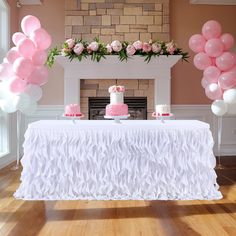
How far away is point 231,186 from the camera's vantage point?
3.75 m

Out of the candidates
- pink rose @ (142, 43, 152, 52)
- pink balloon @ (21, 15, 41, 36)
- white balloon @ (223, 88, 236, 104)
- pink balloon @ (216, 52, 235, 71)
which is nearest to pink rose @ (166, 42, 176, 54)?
pink rose @ (142, 43, 152, 52)

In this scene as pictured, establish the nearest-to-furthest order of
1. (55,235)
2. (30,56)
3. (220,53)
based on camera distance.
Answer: (55,235) → (30,56) → (220,53)

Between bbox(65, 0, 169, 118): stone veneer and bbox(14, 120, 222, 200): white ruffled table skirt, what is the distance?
8.45 ft

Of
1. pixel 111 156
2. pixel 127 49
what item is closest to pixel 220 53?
Result: pixel 127 49

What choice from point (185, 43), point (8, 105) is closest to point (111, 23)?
point (185, 43)

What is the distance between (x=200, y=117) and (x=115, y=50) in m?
1.87

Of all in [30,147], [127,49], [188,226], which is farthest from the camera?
[127,49]

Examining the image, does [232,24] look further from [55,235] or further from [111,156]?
[55,235]

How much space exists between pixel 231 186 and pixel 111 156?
4.87 ft

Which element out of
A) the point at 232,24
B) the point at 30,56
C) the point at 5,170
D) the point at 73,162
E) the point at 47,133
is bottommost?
the point at 5,170

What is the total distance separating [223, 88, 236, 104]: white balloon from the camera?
14.0ft

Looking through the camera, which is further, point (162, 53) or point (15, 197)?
point (162, 53)

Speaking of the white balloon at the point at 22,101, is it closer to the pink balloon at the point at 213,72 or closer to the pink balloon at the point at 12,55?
the pink balloon at the point at 12,55

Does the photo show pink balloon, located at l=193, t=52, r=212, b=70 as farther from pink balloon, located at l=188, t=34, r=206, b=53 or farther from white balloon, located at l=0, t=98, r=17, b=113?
white balloon, located at l=0, t=98, r=17, b=113
